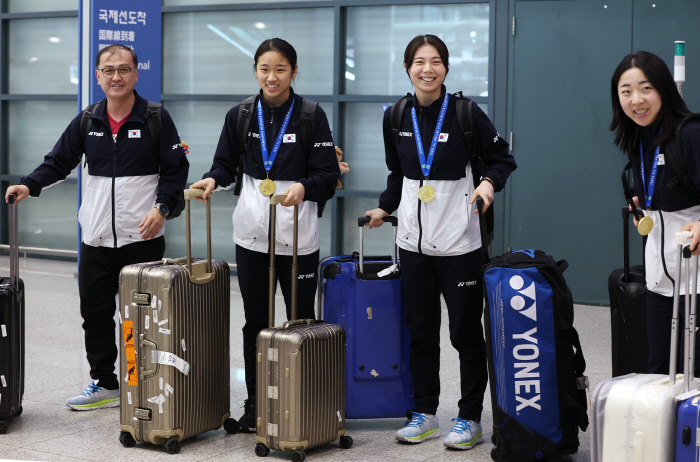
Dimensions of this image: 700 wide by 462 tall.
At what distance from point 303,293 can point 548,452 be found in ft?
3.89

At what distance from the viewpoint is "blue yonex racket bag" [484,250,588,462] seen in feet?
10.5

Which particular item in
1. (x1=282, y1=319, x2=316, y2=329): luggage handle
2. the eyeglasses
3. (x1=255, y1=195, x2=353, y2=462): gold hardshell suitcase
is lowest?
(x1=255, y1=195, x2=353, y2=462): gold hardshell suitcase

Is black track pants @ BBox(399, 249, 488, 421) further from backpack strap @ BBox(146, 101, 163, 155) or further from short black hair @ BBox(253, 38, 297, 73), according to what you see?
backpack strap @ BBox(146, 101, 163, 155)

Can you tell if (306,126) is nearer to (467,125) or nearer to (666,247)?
(467,125)

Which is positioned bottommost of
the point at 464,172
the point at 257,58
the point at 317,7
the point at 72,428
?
the point at 72,428

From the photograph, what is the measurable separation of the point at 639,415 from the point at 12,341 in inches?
100

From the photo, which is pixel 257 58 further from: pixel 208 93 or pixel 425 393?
pixel 208 93

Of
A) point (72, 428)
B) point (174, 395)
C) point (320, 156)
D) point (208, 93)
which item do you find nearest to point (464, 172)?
point (320, 156)

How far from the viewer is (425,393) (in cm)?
368

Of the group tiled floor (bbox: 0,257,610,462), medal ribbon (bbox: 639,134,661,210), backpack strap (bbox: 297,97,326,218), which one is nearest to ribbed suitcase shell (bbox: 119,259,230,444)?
tiled floor (bbox: 0,257,610,462)

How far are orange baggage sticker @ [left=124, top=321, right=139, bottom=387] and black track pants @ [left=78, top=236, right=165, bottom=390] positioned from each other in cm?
53

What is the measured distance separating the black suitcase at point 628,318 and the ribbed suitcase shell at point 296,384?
1145mm

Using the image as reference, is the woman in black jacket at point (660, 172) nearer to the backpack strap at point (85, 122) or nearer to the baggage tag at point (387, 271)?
the baggage tag at point (387, 271)

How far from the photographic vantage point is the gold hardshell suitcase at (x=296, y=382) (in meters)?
3.26
